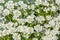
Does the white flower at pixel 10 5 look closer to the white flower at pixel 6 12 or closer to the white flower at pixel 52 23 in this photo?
the white flower at pixel 6 12

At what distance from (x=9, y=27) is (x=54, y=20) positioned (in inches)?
12.9

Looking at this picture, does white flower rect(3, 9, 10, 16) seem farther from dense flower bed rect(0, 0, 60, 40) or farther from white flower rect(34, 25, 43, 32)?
white flower rect(34, 25, 43, 32)

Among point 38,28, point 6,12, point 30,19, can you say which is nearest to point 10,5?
point 6,12

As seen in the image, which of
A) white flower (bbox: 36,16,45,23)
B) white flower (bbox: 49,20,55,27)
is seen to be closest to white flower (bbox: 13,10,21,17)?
white flower (bbox: 36,16,45,23)

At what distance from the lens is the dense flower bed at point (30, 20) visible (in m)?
1.58

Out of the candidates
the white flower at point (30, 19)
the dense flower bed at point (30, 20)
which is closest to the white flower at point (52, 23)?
the dense flower bed at point (30, 20)

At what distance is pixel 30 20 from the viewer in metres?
1.67

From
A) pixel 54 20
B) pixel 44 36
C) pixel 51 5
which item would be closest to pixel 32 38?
pixel 44 36

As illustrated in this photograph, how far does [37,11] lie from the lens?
177 centimetres

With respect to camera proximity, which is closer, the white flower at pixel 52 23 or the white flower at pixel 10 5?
the white flower at pixel 52 23

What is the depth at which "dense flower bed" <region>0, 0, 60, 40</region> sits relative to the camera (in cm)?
158

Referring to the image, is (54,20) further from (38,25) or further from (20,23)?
(20,23)

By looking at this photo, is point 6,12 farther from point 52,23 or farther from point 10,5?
point 52,23

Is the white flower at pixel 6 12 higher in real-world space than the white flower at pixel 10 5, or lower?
lower
